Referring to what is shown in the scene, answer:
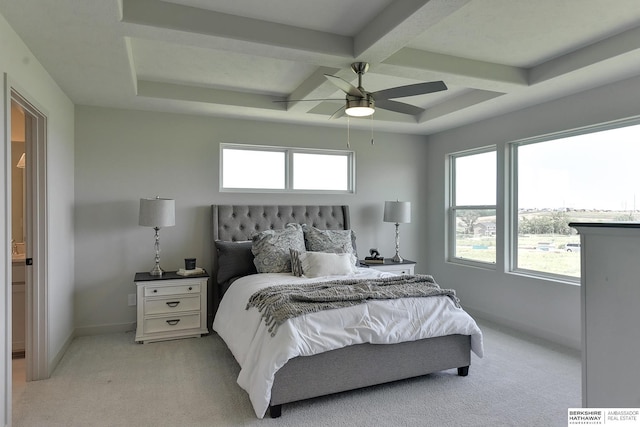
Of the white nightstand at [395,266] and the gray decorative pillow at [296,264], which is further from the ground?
the gray decorative pillow at [296,264]

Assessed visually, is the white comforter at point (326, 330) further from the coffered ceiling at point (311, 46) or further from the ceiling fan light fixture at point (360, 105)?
the coffered ceiling at point (311, 46)

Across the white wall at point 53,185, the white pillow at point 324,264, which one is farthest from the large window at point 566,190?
the white wall at point 53,185

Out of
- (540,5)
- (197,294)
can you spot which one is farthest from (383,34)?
(197,294)

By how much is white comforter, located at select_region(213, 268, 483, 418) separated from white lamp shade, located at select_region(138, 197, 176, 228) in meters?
1.33

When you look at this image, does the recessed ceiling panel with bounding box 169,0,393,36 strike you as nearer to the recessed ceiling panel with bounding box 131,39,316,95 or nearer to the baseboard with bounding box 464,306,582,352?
the recessed ceiling panel with bounding box 131,39,316,95

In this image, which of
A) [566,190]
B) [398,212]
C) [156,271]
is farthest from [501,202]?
[156,271]

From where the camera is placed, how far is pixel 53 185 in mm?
3523

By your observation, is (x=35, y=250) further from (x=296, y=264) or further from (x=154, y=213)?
(x=296, y=264)

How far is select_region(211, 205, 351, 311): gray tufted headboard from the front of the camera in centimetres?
474

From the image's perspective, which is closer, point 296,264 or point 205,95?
point 296,264

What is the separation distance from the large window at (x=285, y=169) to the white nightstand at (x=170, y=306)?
4.33ft

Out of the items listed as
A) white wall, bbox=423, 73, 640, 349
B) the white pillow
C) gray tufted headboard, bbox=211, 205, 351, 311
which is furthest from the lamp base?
white wall, bbox=423, 73, 640, 349

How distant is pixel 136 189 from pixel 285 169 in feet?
5.98

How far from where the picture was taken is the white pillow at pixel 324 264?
4027 millimetres
